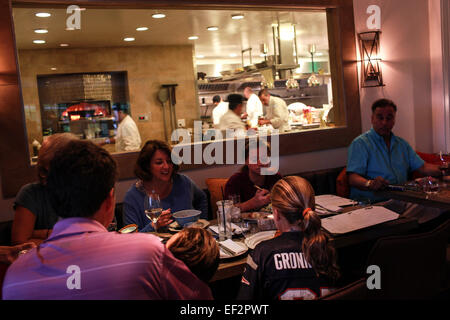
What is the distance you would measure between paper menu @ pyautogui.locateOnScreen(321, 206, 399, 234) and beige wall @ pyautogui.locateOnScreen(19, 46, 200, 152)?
15.0 ft

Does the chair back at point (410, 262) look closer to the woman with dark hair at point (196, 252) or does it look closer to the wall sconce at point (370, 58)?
the woman with dark hair at point (196, 252)

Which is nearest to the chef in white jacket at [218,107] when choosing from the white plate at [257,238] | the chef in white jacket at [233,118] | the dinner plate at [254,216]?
the chef in white jacket at [233,118]

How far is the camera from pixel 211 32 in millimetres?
6773

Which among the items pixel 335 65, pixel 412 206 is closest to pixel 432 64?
Result: pixel 335 65

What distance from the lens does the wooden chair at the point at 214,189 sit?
3537mm

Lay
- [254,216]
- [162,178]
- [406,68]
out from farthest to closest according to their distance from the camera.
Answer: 1. [406,68]
2. [162,178]
3. [254,216]

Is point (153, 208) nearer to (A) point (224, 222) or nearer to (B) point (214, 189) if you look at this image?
(A) point (224, 222)

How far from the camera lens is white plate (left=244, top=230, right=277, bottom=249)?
2.03 meters

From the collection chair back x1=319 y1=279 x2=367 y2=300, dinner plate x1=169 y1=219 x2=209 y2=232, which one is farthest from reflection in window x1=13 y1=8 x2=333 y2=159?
chair back x1=319 y1=279 x2=367 y2=300

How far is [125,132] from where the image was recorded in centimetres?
606

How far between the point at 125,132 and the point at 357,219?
175 inches

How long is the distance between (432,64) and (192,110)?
4.12m

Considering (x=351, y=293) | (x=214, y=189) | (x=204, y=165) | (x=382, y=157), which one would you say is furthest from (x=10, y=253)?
(x=382, y=157)

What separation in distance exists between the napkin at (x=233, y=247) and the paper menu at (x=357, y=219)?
A: 1.54 ft
